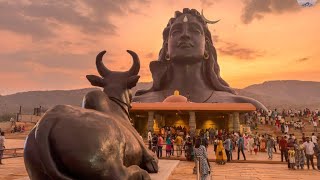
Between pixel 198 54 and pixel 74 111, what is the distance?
28.6 m

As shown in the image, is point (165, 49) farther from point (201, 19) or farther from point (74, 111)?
point (74, 111)

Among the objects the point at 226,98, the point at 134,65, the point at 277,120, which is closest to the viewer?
the point at 134,65

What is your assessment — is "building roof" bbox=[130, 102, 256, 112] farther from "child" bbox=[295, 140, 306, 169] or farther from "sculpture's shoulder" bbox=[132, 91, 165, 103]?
"child" bbox=[295, 140, 306, 169]

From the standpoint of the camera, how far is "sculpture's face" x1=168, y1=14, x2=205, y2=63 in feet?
103

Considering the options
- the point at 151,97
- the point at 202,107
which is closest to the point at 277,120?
the point at 202,107

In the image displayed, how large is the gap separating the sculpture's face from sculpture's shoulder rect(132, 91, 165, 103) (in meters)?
3.94

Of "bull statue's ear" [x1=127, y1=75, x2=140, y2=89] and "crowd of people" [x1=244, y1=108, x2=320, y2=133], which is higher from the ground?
"bull statue's ear" [x1=127, y1=75, x2=140, y2=89]

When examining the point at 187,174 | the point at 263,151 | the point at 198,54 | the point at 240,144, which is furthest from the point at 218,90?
the point at 187,174

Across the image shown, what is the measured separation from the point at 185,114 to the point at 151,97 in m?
4.91

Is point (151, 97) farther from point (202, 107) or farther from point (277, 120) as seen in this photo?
point (277, 120)

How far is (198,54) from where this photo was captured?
31.6 meters

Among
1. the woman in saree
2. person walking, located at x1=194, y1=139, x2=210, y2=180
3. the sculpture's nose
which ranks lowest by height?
the woman in saree

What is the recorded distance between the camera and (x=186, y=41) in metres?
31.2

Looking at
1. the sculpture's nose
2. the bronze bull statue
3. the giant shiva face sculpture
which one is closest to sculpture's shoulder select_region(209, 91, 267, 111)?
the giant shiva face sculpture
